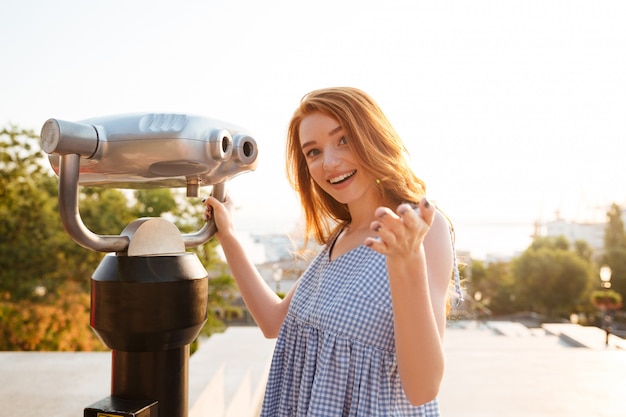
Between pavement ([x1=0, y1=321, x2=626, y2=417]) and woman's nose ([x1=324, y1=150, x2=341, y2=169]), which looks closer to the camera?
woman's nose ([x1=324, y1=150, x2=341, y2=169])

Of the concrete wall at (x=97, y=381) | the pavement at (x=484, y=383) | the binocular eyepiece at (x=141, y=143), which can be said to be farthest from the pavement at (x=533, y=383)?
the binocular eyepiece at (x=141, y=143)

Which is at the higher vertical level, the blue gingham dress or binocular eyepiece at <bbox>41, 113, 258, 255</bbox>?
binocular eyepiece at <bbox>41, 113, 258, 255</bbox>

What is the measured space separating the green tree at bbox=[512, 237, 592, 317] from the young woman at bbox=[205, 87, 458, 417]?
29825 millimetres

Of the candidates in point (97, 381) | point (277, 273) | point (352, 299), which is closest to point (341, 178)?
point (352, 299)

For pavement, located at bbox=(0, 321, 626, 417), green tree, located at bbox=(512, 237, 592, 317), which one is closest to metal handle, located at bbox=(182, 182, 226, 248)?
pavement, located at bbox=(0, 321, 626, 417)

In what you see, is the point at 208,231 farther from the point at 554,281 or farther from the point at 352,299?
the point at 554,281

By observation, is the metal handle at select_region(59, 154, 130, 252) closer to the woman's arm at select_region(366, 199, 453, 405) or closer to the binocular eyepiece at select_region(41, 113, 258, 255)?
the binocular eyepiece at select_region(41, 113, 258, 255)

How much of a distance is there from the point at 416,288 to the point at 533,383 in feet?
14.5

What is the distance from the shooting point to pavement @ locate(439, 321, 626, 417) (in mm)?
3914

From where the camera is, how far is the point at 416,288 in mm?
802

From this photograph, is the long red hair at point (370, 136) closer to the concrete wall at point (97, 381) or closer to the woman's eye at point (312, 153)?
the woman's eye at point (312, 153)

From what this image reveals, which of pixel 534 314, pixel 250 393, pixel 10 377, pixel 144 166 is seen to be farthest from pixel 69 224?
pixel 534 314

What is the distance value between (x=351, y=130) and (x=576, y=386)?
4313 mm

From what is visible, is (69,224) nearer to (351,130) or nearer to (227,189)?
(227,189)
